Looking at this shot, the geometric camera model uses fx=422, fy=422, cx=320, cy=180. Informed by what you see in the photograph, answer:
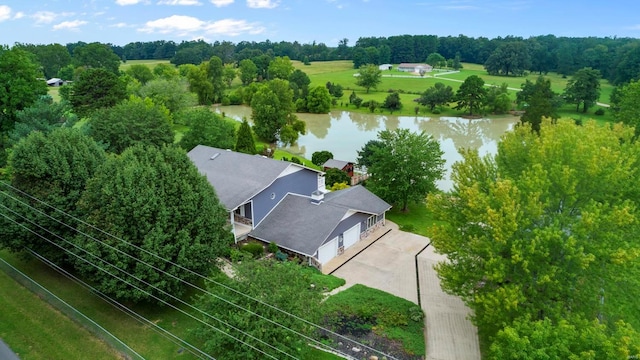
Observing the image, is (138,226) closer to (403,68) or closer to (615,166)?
(615,166)

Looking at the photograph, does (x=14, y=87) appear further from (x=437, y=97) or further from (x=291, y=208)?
(x=437, y=97)

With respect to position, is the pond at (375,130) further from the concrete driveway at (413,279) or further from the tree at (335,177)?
the concrete driveway at (413,279)

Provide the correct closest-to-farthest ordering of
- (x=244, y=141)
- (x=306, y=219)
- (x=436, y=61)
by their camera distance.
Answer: (x=306, y=219), (x=244, y=141), (x=436, y=61)

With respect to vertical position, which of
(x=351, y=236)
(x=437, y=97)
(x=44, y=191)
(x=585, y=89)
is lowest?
(x=351, y=236)

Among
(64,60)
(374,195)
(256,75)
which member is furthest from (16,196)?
(64,60)

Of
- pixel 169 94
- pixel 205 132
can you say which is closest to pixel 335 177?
pixel 205 132

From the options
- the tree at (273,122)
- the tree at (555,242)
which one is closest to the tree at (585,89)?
the tree at (273,122)

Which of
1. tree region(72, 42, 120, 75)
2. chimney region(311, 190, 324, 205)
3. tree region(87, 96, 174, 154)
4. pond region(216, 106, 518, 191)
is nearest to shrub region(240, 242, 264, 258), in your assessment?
chimney region(311, 190, 324, 205)
